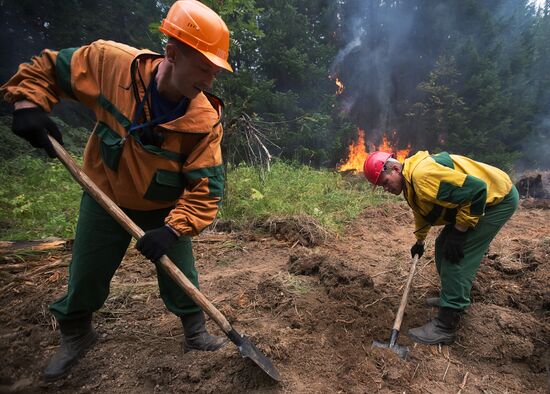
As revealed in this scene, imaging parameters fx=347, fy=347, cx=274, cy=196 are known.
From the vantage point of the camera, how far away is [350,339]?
9.73 feet

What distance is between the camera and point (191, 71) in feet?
6.77

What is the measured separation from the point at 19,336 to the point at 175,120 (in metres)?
2.23

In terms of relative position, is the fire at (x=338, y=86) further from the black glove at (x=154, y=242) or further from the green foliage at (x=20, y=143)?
the black glove at (x=154, y=242)

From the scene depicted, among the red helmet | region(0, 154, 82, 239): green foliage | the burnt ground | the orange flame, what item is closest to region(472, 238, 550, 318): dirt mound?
the burnt ground

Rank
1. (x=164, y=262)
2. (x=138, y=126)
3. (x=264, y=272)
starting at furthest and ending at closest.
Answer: (x=264, y=272) < (x=164, y=262) < (x=138, y=126)

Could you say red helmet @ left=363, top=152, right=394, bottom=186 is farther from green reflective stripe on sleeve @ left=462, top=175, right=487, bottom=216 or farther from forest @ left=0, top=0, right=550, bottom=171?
forest @ left=0, top=0, right=550, bottom=171

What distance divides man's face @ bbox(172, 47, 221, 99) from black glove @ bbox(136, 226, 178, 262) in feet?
2.88

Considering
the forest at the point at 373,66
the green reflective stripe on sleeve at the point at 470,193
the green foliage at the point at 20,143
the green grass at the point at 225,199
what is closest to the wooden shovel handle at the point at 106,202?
the green reflective stripe on sleeve at the point at 470,193

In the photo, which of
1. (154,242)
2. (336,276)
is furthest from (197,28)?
(336,276)

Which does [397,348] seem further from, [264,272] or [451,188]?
[264,272]

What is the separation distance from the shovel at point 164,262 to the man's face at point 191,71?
85 cm

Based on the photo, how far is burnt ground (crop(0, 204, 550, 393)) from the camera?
8.09ft

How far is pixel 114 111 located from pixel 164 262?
3.34ft

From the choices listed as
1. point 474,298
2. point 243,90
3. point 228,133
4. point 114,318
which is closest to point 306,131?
point 243,90
